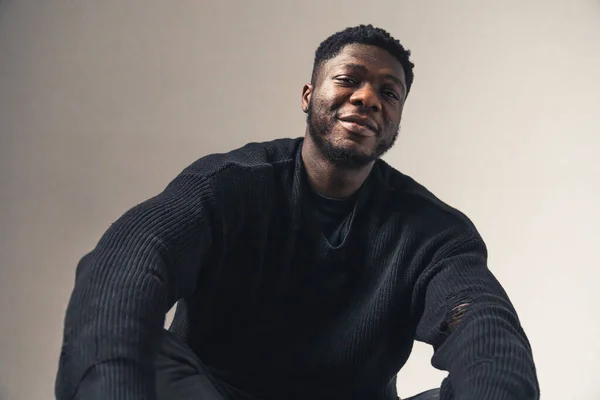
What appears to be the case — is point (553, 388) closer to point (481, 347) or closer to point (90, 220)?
point (481, 347)

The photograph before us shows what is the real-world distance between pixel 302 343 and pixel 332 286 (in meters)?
0.10

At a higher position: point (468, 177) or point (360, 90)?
point (360, 90)

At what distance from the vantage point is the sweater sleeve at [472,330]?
31.9 inches

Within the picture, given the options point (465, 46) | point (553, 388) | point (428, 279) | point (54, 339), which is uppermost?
point (465, 46)

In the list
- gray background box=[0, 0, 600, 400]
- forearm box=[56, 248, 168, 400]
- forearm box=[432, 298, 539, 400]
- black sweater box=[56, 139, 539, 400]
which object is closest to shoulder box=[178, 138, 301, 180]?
black sweater box=[56, 139, 539, 400]

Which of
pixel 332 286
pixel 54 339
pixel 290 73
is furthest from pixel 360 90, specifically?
pixel 54 339

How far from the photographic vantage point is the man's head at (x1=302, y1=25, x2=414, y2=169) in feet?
3.55

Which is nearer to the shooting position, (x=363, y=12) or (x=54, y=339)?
(x=54, y=339)

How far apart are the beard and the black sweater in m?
0.05

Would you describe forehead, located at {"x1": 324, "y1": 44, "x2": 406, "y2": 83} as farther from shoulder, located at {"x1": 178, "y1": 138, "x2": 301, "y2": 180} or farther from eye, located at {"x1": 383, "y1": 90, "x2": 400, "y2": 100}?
shoulder, located at {"x1": 178, "y1": 138, "x2": 301, "y2": 180}

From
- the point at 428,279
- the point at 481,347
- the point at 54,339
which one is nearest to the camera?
the point at 481,347

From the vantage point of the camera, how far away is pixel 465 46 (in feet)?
6.08

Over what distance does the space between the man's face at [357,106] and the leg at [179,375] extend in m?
0.40

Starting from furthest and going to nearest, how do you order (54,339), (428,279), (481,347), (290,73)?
(290,73) < (54,339) < (428,279) < (481,347)
